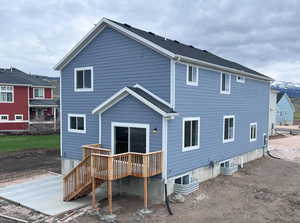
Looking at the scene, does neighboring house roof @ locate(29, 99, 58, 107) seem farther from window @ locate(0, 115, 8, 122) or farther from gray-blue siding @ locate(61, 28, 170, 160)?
gray-blue siding @ locate(61, 28, 170, 160)

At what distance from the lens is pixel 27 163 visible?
18.2 meters

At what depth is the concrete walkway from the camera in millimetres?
10625

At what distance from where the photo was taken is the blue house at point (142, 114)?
10961mm

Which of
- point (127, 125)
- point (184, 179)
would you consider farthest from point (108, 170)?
point (184, 179)

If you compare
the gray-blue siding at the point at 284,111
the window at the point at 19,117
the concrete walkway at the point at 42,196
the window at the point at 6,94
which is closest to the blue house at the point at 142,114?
the concrete walkway at the point at 42,196

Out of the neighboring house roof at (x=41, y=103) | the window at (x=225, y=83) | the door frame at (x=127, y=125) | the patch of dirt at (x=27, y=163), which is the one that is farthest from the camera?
the neighboring house roof at (x=41, y=103)

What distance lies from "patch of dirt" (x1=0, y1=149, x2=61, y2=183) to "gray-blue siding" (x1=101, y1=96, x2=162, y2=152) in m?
5.81

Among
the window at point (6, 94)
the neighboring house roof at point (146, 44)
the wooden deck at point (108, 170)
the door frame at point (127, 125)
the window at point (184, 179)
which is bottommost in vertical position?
the window at point (184, 179)

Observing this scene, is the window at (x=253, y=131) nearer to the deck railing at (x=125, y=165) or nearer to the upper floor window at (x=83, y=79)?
the deck railing at (x=125, y=165)

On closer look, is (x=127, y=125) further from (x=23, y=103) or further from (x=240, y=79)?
(x=23, y=103)

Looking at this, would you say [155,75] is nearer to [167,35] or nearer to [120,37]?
[120,37]

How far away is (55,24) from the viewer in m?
21.3

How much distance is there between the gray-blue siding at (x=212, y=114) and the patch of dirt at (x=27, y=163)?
842cm

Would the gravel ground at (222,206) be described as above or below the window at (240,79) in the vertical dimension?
below
